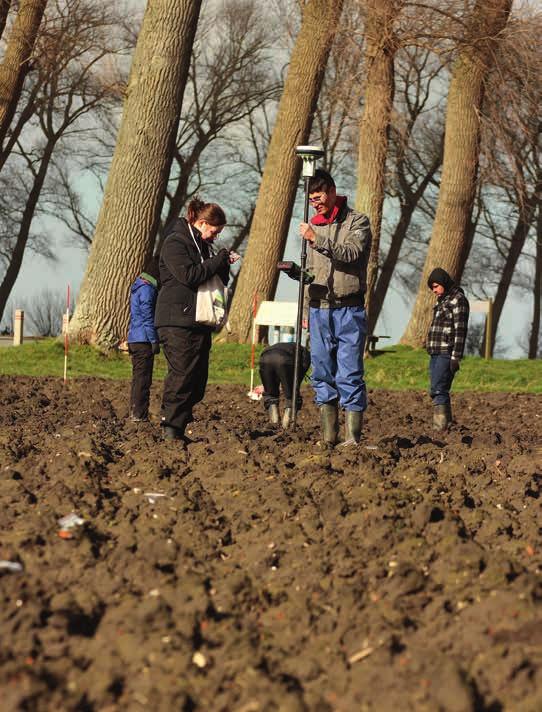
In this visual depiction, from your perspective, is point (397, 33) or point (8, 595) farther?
point (397, 33)

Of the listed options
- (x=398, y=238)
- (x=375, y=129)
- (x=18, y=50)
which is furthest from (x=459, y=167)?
(x=398, y=238)

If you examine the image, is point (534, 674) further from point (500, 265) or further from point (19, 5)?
point (500, 265)

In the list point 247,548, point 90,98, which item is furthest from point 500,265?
point 247,548

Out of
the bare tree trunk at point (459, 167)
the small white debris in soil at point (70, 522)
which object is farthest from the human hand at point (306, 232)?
the bare tree trunk at point (459, 167)

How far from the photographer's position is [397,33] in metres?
20.0

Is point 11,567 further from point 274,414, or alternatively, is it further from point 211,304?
point 274,414

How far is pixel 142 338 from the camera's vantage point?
988cm

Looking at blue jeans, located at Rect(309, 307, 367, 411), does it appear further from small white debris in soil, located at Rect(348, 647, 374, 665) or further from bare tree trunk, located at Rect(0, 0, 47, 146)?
bare tree trunk, located at Rect(0, 0, 47, 146)

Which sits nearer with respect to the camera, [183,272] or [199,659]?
[199,659]

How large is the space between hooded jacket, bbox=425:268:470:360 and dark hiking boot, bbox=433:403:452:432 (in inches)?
24.1

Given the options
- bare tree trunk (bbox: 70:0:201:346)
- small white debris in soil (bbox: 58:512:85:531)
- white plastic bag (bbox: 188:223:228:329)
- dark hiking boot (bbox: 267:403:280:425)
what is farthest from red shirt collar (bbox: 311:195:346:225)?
bare tree trunk (bbox: 70:0:201:346)

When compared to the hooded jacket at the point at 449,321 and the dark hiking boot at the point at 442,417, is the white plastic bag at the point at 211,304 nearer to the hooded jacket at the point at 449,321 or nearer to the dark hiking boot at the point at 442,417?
the hooded jacket at the point at 449,321

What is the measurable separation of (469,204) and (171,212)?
540 inches

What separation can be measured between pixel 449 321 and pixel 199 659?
7.20 meters
